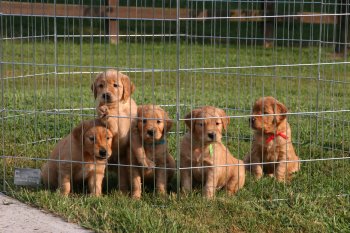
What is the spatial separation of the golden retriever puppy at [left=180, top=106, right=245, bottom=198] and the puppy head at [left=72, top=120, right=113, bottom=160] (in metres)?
0.67

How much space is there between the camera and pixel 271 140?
299 inches

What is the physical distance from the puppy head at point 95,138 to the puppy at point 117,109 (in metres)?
0.11

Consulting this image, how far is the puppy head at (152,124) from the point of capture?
6.53 metres

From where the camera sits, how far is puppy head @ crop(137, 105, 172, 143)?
6.53 meters

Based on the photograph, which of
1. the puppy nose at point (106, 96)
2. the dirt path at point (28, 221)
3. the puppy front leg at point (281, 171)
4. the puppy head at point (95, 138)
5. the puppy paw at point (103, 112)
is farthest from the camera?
the puppy front leg at point (281, 171)

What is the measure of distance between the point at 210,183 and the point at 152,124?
2.32 feet

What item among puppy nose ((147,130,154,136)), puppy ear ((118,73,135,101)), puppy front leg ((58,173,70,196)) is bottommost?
puppy front leg ((58,173,70,196))

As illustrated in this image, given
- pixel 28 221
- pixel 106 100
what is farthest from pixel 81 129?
pixel 28 221

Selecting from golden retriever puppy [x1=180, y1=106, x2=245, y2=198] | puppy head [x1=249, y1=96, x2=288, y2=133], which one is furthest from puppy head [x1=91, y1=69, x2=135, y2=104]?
puppy head [x1=249, y1=96, x2=288, y2=133]

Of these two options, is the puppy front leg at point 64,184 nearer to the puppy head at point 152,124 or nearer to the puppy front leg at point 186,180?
the puppy head at point 152,124

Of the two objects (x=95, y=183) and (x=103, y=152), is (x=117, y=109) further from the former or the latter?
(x=95, y=183)

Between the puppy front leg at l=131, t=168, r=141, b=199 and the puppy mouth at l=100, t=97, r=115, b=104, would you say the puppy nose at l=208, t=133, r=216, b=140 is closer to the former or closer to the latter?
the puppy front leg at l=131, t=168, r=141, b=199

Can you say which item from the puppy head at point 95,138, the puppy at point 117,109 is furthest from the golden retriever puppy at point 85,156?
the puppy at point 117,109

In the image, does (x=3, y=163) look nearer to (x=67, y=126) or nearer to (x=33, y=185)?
(x=33, y=185)
